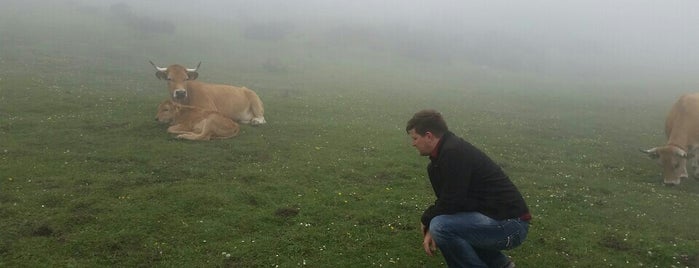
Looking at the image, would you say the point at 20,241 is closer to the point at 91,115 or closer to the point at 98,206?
the point at 98,206

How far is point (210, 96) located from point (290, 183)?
24.0ft

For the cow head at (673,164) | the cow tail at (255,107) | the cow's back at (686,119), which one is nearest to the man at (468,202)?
the cow head at (673,164)

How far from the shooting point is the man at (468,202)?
7.12 m

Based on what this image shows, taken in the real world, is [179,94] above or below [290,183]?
above

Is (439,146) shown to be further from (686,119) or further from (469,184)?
(686,119)

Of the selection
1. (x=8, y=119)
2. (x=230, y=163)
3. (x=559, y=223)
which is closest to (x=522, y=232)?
(x=559, y=223)

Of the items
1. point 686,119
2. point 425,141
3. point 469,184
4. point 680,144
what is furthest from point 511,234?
point 686,119

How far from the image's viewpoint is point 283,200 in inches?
450

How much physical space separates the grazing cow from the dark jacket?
10.6m

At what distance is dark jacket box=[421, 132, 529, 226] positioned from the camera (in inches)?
277

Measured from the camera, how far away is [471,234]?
722cm

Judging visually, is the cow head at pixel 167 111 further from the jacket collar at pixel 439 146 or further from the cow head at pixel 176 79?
the jacket collar at pixel 439 146

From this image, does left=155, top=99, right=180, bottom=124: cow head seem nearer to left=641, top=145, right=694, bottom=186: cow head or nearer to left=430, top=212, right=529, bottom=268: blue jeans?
left=430, top=212, right=529, bottom=268: blue jeans

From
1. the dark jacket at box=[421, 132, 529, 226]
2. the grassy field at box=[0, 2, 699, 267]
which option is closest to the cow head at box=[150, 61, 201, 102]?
the grassy field at box=[0, 2, 699, 267]
